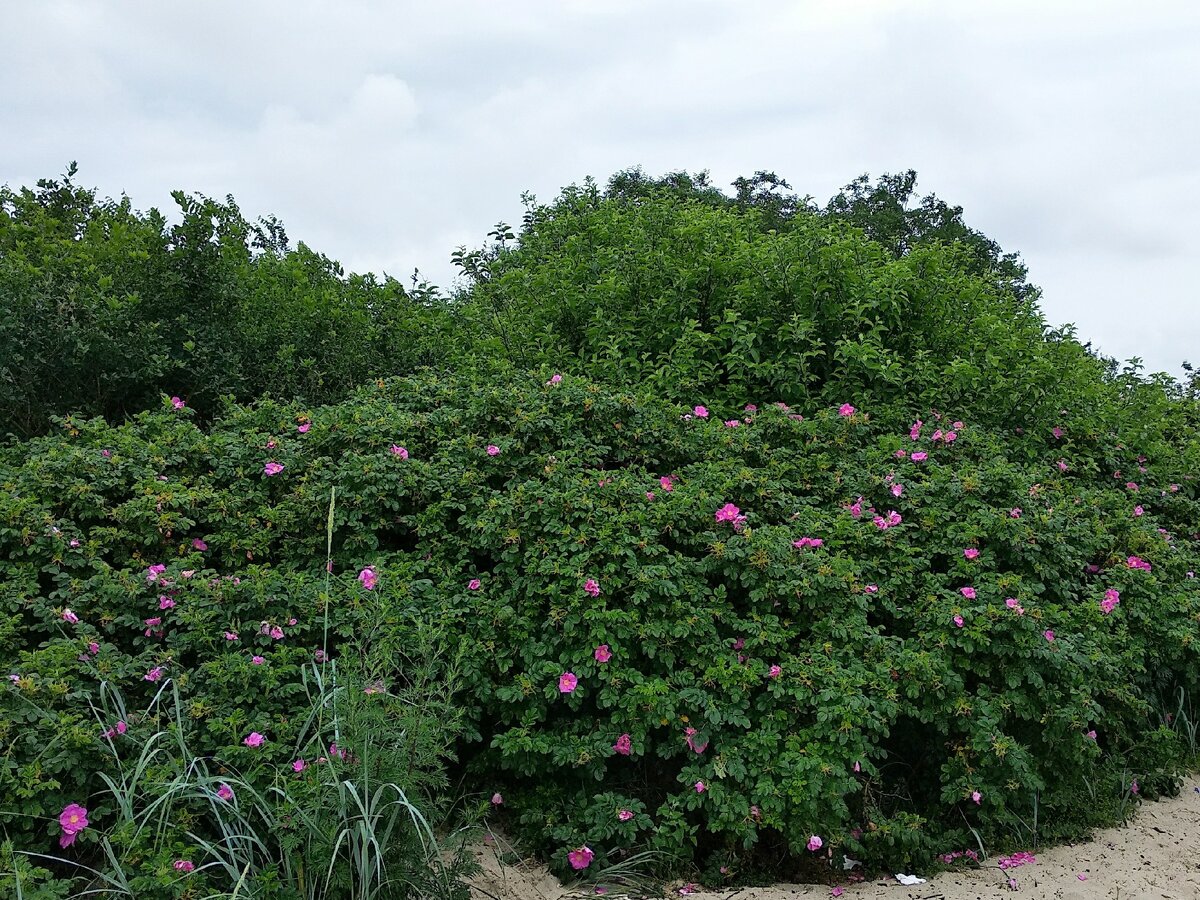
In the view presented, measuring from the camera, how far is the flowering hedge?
280 cm

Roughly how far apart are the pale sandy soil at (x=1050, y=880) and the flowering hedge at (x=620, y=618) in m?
0.10

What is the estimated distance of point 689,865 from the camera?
2.91m

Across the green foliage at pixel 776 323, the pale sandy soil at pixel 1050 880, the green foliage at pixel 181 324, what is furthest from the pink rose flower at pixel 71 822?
the green foliage at pixel 776 323

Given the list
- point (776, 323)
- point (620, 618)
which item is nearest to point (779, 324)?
point (776, 323)

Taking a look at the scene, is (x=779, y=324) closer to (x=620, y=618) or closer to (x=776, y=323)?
(x=776, y=323)

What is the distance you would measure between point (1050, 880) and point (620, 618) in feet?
5.67

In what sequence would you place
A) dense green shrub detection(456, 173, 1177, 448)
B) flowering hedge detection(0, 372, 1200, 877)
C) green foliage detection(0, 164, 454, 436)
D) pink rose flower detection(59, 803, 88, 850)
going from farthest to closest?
dense green shrub detection(456, 173, 1177, 448), green foliage detection(0, 164, 454, 436), flowering hedge detection(0, 372, 1200, 877), pink rose flower detection(59, 803, 88, 850)

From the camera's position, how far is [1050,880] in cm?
304

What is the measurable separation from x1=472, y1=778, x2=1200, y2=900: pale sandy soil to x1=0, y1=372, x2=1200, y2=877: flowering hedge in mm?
100

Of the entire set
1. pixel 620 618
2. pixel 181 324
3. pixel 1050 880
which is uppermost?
pixel 181 324

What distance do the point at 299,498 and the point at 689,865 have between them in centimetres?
201

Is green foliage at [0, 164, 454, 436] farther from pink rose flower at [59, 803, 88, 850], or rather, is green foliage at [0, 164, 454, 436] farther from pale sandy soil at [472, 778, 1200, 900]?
pale sandy soil at [472, 778, 1200, 900]

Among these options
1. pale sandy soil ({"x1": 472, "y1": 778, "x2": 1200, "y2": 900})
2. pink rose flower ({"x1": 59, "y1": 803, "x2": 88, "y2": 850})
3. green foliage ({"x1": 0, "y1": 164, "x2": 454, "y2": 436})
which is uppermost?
green foliage ({"x1": 0, "y1": 164, "x2": 454, "y2": 436})

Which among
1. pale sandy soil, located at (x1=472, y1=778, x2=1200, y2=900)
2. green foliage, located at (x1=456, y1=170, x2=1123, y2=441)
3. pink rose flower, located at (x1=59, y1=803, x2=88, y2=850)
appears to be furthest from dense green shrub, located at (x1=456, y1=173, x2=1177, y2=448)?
pink rose flower, located at (x1=59, y1=803, x2=88, y2=850)
